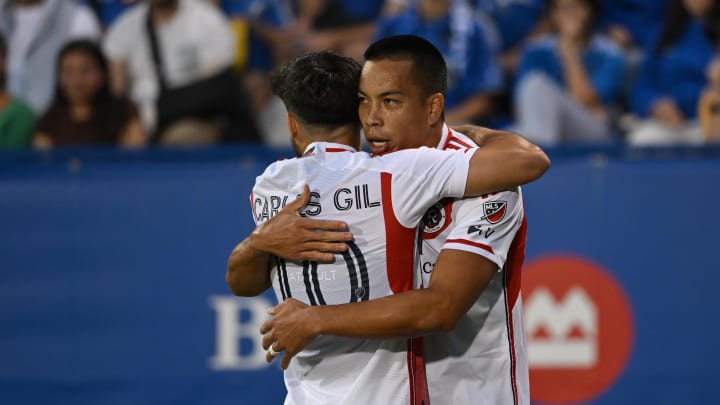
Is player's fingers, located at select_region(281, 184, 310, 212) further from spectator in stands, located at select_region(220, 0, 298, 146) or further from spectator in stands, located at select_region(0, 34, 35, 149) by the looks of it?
spectator in stands, located at select_region(220, 0, 298, 146)

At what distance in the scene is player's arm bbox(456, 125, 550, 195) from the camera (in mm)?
2977

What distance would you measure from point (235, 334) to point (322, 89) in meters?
2.95

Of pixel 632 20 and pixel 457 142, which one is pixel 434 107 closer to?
pixel 457 142

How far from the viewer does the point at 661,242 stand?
567 centimetres

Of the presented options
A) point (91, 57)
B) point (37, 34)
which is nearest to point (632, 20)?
point (91, 57)

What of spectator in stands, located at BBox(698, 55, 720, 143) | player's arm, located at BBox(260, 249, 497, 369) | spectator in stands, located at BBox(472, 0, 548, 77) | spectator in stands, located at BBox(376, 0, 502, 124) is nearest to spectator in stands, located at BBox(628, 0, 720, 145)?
spectator in stands, located at BBox(698, 55, 720, 143)

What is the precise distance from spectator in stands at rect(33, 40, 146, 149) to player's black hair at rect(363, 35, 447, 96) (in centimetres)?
379

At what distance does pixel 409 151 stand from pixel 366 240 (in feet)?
1.00

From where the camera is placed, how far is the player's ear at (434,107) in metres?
3.16

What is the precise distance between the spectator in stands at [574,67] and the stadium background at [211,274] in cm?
114

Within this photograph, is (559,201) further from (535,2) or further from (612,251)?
(535,2)

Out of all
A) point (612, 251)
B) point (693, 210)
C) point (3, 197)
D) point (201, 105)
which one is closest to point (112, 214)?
point (3, 197)

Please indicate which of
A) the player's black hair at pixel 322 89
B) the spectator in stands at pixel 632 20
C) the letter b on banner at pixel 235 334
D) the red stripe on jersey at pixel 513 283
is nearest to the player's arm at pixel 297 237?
the player's black hair at pixel 322 89

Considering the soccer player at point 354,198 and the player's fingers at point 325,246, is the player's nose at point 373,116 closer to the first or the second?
the soccer player at point 354,198
